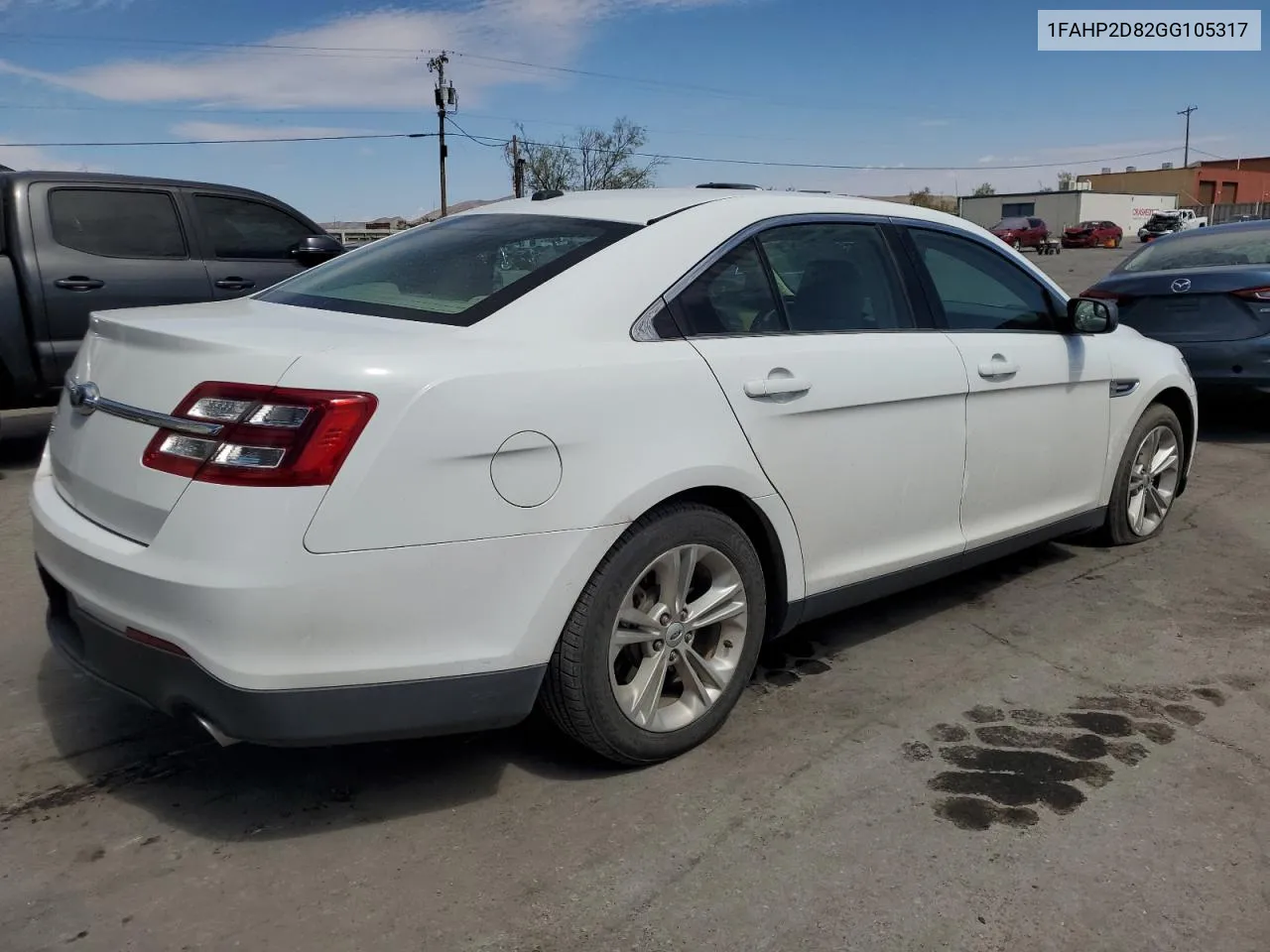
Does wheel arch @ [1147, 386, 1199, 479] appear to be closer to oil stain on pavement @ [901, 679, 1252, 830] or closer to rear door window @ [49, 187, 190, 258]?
oil stain on pavement @ [901, 679, 1252, 830]

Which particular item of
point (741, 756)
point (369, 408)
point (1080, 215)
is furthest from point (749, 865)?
point (1080, 215)

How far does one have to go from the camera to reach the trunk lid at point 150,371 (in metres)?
2.45

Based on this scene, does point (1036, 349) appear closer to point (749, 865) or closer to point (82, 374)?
point (749, 865)

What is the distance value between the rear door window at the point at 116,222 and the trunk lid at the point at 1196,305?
6629 millimetres

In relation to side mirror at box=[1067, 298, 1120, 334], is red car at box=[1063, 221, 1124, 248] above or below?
below

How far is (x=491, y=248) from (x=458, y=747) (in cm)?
149

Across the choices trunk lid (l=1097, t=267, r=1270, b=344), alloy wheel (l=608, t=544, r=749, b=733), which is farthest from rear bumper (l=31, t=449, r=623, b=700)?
trunk lid (l=1097, t=267, r=1270, b=344)

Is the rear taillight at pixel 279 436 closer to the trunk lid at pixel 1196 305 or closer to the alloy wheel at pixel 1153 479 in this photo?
the alloy wheel at pixel 1153 479

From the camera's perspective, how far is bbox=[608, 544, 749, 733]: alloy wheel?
288 cm

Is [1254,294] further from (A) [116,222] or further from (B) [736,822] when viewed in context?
(A) [116,222]

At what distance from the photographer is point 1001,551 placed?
13.6 ft

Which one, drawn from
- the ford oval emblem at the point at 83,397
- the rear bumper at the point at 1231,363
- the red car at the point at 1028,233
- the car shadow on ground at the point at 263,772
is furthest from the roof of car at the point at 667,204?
the red car at the point at 1028,233

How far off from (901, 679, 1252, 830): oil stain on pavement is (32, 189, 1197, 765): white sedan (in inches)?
22.7

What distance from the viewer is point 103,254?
687 centimetres
